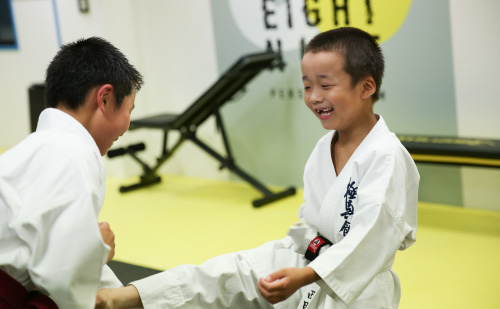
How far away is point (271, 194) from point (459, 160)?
55.8 inches

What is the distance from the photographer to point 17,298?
152 centimetres

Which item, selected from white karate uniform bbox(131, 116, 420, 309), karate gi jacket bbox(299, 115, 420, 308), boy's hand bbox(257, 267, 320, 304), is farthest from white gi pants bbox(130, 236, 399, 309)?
boy's hand bbox(257, 267, 320, 304)

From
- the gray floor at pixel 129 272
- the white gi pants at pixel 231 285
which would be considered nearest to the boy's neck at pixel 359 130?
the white gi pants at pixel 231 285

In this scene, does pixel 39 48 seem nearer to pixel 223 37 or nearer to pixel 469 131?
pixel 223 37

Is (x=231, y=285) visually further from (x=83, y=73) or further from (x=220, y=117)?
(x=220, y=117)

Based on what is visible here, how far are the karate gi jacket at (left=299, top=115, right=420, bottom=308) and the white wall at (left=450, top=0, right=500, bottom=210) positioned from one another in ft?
6.88

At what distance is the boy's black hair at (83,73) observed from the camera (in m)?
1.69

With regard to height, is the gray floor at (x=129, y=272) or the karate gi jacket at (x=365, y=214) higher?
the karate gi jacket at (x=365, y=214)

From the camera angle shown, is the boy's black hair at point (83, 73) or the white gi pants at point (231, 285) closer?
the boy's black hair at point (83, 73)

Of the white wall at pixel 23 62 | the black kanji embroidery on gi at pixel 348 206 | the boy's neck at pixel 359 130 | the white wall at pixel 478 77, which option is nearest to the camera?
the black kanji embroidery on gi at pixel 348 206

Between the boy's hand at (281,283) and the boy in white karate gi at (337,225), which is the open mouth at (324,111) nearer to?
the boy in white karate gi at (337,225)

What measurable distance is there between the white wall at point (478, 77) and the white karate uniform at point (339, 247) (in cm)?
206

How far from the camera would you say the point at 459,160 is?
11.8 ft

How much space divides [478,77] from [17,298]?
10.2 ft
